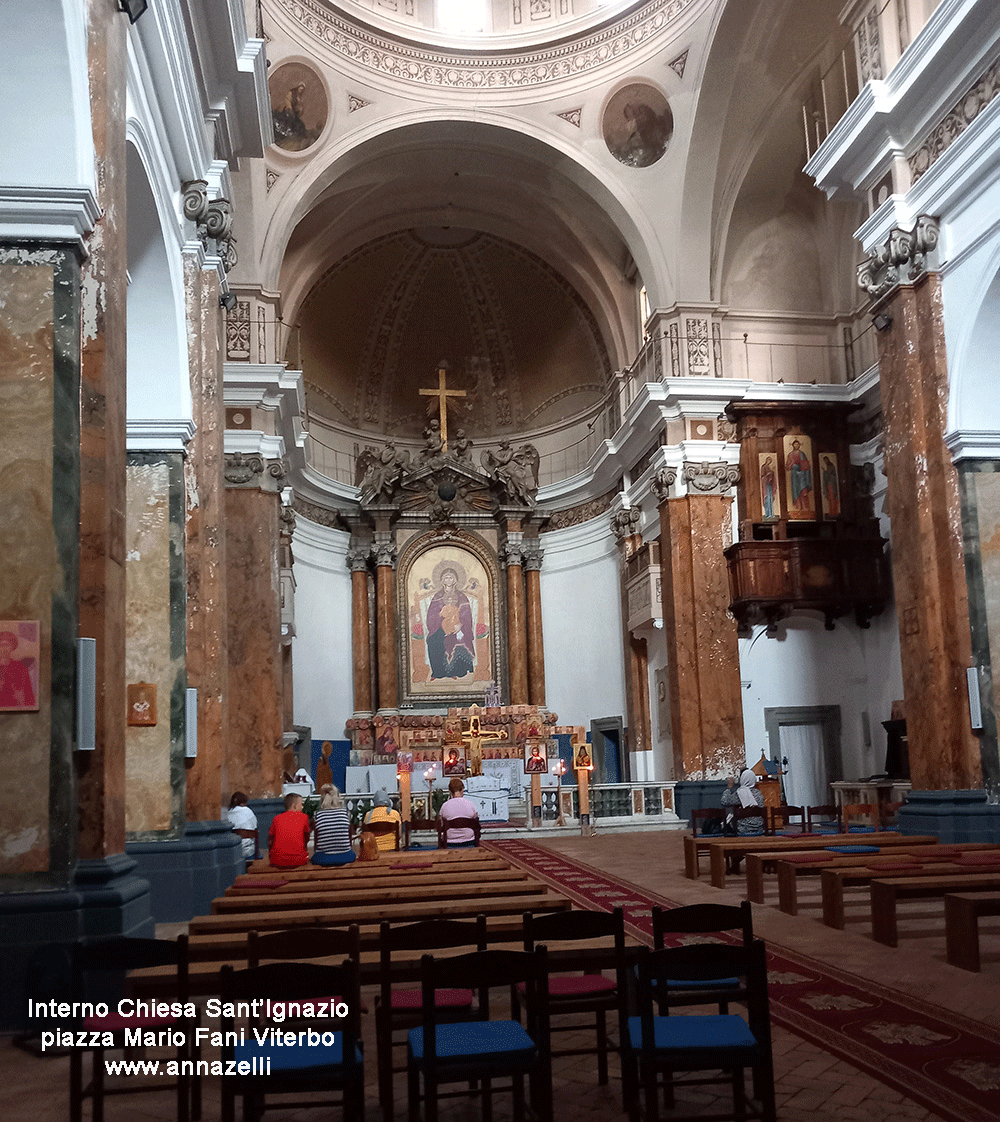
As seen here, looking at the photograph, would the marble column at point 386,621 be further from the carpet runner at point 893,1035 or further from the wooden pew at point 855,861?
the carpet runner at point 893,1035

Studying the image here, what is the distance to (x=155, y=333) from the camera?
938 centimetres

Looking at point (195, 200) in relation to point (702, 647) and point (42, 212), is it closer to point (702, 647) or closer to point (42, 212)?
point (42, 212)

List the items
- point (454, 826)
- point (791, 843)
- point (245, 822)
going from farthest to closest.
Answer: point (454, 826) → point (245, 822) → point (791, 843)

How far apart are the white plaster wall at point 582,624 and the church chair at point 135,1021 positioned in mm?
18703

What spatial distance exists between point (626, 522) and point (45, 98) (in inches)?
630

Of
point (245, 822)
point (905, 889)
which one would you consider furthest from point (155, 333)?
point (905, 889)

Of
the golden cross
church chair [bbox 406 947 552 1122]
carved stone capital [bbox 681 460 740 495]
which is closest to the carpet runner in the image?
church chair [bbox 406 947 552 1122]

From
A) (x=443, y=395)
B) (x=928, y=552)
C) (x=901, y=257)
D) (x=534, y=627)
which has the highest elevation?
(x=443, y=395)

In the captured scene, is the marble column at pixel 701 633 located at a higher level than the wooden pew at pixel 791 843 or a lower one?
higher

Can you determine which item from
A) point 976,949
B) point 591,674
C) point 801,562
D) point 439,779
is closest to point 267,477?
point 439,779

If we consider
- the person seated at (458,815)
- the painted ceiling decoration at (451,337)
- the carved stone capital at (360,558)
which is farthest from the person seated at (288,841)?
the painted ceiling decoration at (451,337)

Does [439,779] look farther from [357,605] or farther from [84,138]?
[84,138]

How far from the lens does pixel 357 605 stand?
24.4 metres

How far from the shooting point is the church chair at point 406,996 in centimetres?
395
